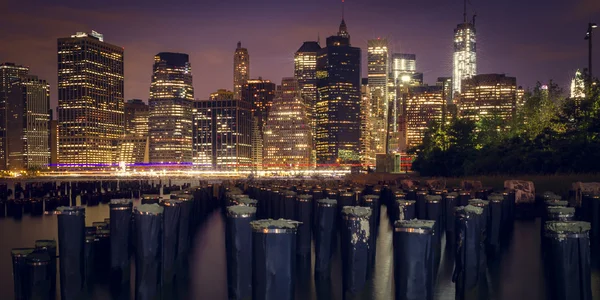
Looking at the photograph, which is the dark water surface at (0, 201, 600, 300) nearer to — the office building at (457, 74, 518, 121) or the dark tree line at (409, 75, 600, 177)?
the dark tree line at (409, 75, 600, 177)

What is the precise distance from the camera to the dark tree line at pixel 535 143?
107 feet

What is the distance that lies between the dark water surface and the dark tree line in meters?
10.7

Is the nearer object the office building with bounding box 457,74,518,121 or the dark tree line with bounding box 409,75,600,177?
the dark tree line with bounding box 409,75,600,177

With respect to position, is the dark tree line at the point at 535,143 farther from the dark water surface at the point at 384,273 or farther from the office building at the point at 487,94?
the office building at the point at 487,94

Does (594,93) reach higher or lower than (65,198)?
higher

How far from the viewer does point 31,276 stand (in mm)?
12227

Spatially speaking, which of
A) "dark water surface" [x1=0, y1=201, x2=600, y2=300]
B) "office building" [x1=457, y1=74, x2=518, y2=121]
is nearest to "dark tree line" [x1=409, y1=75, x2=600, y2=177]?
"dark water surface" [x1=0, y1=201, x2=600, y2=300]

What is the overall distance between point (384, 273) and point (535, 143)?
25742 millimetres

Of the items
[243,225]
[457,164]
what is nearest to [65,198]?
[457,164]

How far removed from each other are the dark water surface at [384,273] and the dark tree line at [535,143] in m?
10.7

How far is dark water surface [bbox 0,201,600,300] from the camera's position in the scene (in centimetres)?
1289

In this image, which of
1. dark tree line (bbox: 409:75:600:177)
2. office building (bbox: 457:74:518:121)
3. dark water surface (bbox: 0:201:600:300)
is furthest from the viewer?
office building (bbox: 457:74:518:121)

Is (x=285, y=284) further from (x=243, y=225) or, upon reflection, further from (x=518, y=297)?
(x=518, y=297)

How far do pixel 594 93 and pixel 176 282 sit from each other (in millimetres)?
33801
